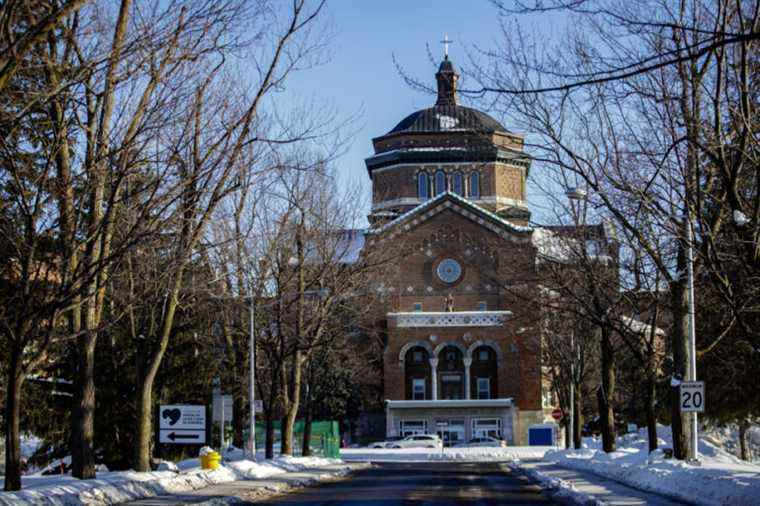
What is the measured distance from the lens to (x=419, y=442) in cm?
7169

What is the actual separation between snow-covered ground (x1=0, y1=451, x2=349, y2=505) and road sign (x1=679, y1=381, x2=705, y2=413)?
10830 mm

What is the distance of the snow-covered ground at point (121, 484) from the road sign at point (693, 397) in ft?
35.5

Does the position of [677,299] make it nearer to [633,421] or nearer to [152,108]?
[152,108]

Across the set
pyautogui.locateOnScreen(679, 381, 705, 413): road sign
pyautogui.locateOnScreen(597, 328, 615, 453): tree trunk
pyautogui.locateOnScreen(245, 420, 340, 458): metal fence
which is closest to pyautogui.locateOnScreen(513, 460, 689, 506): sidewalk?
pyautogui.locateOnScreen(679, 381, 705, 413): road sign

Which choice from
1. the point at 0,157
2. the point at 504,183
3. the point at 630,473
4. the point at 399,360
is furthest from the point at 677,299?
the point at 504,183

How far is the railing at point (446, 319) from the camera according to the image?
78.8 m

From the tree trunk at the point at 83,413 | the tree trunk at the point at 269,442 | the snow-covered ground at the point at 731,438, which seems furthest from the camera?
the snow-covered ground at the point at 731,438

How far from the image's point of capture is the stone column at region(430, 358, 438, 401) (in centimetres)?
7794

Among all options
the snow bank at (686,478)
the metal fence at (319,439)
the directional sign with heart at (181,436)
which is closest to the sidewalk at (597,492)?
the snow bank at (686,478)

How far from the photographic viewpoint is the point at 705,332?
38.2 meters

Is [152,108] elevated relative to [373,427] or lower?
elevated

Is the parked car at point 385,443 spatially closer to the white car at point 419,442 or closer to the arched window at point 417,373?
the white car at point 419,442

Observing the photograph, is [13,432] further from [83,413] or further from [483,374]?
[483,374]

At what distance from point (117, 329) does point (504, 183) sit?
55239 millimetres
